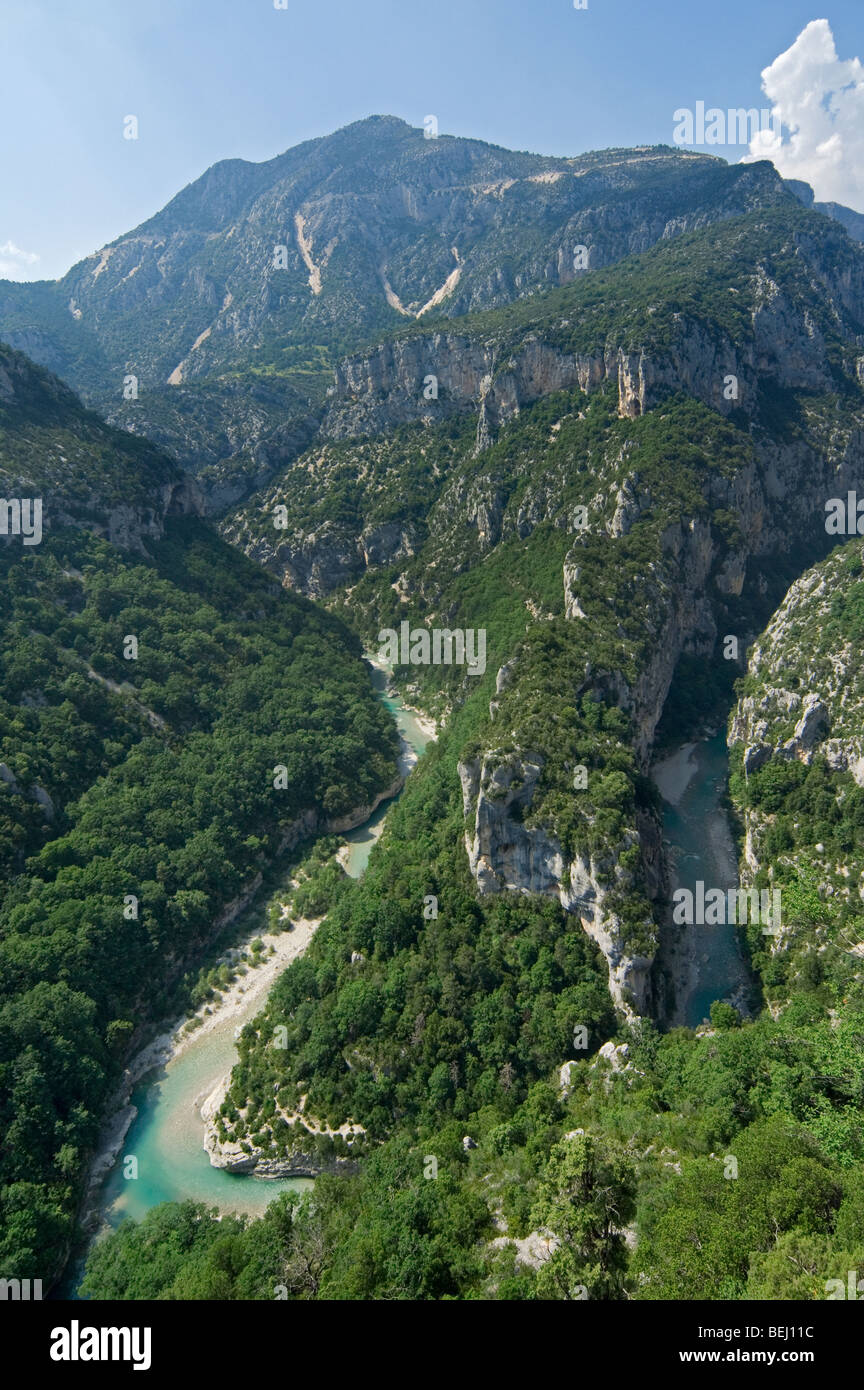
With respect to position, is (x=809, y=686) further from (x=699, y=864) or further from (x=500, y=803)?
(x=500, y=803)

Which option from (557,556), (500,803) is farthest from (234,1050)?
(557,556)

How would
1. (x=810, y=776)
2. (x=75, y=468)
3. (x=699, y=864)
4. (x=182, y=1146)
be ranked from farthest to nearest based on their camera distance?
(x=75, y=468), (x=699, y=864), (x=810, y=776), (x=182, y=1146)

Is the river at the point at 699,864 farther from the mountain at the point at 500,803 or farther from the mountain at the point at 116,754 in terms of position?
the mountain at the point at 116,754

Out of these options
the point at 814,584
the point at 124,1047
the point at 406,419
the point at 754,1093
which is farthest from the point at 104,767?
the point at 406,419

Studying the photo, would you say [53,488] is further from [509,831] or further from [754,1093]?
[754,1093]

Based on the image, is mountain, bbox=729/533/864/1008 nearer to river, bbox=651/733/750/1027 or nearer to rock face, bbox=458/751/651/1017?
river, bbox=651/733/750/1027

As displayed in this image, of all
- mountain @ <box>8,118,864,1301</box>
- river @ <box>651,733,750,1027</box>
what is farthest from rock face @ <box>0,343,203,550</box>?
river @ <box>651,733,750,1027</box>
